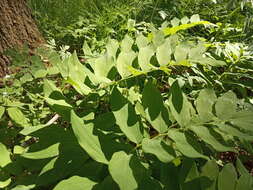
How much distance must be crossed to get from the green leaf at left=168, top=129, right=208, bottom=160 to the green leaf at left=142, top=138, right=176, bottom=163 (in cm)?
2

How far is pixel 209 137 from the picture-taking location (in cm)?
70

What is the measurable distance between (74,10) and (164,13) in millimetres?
1159

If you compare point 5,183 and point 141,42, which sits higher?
point 141,42

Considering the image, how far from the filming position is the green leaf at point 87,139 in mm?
667

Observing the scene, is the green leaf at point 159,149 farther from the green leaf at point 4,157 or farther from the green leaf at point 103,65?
the green leaf at point 4,157

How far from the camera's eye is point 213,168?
2.35 ft

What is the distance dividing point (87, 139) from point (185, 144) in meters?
0.27

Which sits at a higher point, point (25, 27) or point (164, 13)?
point (25, 27)

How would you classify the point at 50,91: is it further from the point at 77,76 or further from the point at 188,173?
the point at 188,173

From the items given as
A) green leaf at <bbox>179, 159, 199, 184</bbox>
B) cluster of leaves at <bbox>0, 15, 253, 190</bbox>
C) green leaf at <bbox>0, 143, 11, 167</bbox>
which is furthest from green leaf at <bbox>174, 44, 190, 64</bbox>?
green leaf at <bbox>0, 143, 11, 167</bbox>

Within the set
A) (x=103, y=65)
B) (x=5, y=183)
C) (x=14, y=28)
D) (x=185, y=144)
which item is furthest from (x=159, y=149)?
(x=14, y=28)

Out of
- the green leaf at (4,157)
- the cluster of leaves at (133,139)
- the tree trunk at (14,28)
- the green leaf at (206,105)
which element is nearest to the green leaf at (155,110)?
the cluster of leaves at (133,139)

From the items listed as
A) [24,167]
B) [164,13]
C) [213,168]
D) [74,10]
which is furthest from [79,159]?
[74,10]

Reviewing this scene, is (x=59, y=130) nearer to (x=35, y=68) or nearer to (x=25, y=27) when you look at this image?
(x=35, y=68)
